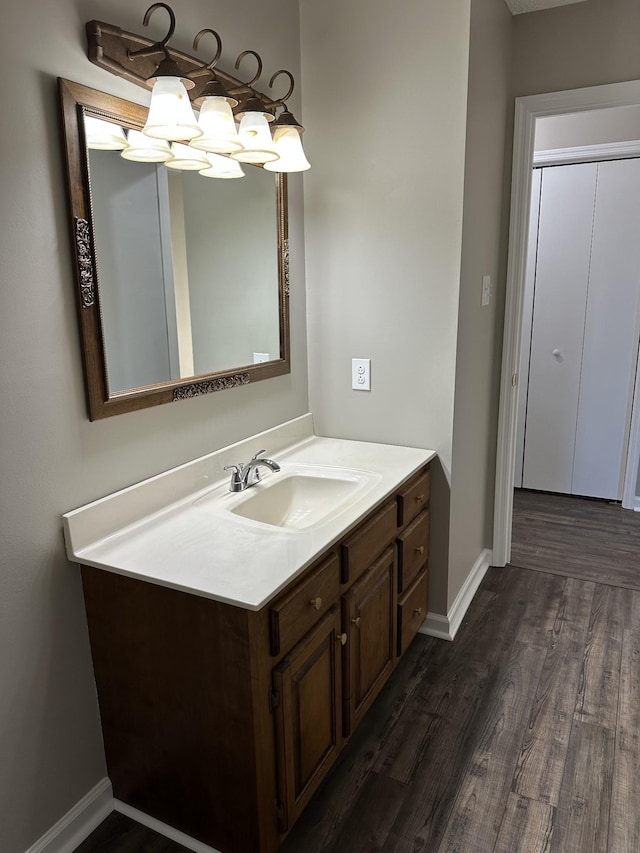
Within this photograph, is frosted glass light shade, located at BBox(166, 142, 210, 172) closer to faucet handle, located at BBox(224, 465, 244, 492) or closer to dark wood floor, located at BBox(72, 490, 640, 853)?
faucet handle, located at BBox(224, 465, 244, 492)

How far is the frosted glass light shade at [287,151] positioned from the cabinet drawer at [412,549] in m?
1.25

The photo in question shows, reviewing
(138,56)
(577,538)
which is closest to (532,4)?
(138,56)

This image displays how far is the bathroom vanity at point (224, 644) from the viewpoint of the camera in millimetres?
1366

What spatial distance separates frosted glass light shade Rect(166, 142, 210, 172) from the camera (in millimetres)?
1706

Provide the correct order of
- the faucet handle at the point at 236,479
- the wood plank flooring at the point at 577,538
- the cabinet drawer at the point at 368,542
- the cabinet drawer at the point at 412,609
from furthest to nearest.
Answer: the wood plank flooring at the point at 577,538 → the cabinet drawer at the point at 412,609 → the faucet handle at the point at 236,479 → the cabinet drawer at the point at 368,542

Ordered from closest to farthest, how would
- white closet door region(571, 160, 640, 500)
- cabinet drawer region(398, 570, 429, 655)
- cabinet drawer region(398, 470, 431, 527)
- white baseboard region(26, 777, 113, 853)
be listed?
1. white baseboard region(26, 777, 113, 853)
2. cabinet drawer region(398, 470, 431, 527)
3. cabinet drawer region(398, 570, 429, 655)
4. white closet door region(571, 160, 640, 500)

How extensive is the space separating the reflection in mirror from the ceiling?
4.27 feet

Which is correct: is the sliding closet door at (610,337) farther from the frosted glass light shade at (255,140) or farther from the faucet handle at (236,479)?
the faucet handle at (236,479)

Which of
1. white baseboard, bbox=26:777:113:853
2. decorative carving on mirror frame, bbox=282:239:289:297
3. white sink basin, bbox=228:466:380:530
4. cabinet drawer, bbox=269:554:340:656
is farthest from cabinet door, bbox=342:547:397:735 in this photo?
decorative carving on mirror frame, bbox=282:239:289:297

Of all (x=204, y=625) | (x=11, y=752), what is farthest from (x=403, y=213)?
(x=11, y=752)

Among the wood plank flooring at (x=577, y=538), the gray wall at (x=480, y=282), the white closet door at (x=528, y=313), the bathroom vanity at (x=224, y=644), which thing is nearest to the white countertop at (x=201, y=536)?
the bathroom vanity at (x=224, y=644)

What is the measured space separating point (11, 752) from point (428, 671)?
1.43 m

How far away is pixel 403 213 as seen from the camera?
2.22 meters

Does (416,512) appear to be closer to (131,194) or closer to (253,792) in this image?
(253,792)
